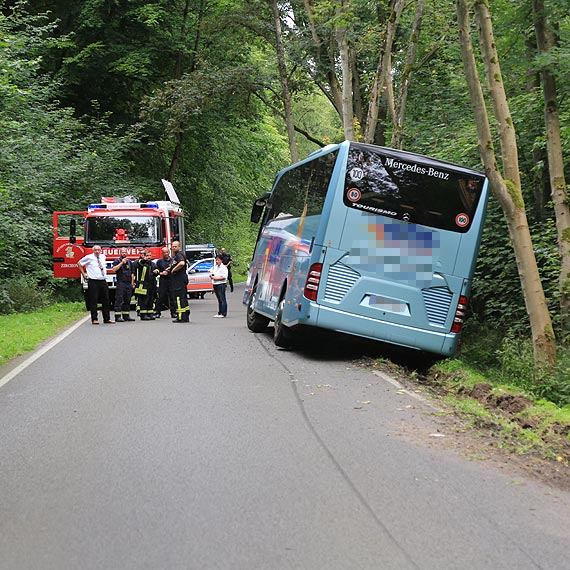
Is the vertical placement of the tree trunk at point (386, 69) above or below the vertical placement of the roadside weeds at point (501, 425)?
above

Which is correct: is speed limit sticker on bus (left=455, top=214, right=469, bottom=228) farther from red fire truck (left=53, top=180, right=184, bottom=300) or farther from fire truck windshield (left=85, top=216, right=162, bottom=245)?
fire truck windshield (left=85, top=216, right=162, bottom=245)

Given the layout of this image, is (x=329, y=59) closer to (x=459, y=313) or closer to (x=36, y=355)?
(x=36, y=355)

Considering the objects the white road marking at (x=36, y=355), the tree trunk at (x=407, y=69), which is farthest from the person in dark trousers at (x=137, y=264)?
the tree trunk at (x=407, y=69)

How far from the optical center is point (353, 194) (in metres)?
12.7

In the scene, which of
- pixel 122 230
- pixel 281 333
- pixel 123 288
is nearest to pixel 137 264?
pixel 123 288

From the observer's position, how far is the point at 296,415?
351 inches

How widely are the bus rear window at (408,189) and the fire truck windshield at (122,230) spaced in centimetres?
1405

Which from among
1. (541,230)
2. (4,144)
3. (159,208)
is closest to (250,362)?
(541,230)

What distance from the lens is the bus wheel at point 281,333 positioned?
14336mm

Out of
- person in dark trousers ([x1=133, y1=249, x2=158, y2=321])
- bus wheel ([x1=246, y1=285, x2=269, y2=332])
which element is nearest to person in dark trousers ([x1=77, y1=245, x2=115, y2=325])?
person in dark trousers ([x1=133, y1=249, x2=158, y2=321])

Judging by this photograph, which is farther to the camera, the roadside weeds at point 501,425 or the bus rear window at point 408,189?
the bus rear window at point 408,189

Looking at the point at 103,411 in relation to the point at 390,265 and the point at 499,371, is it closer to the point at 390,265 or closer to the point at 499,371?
the point at 390,265

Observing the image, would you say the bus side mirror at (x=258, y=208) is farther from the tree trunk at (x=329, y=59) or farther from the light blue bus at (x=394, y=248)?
the tree trunk at (x=329, y=59)

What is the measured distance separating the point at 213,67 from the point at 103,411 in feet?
91.6
